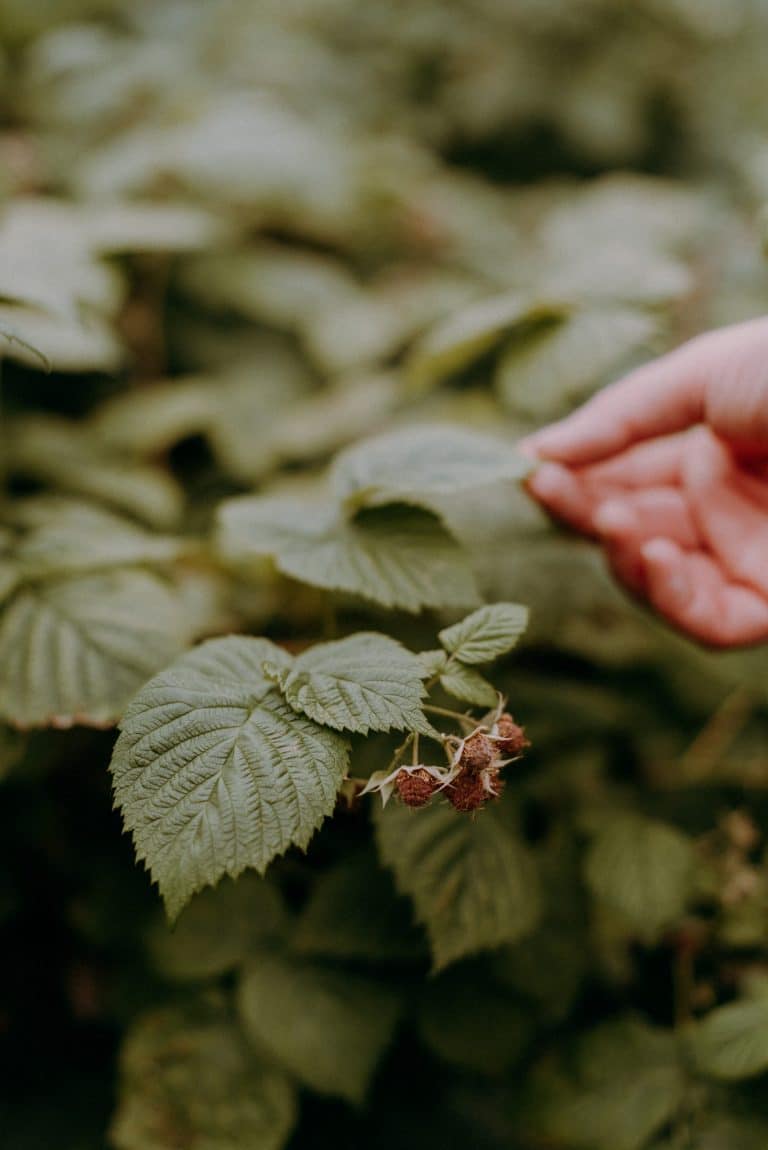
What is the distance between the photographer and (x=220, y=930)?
1193 mm

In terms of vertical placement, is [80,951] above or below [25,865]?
below

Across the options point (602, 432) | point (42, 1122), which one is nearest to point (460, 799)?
point (602, 432)

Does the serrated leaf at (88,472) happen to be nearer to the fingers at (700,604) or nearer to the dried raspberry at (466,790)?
the fingers at (700,604)

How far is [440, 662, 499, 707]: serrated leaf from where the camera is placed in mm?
744

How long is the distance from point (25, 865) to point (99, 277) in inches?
40.3

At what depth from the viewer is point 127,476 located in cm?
152

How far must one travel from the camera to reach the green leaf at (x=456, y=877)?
0.92 meters

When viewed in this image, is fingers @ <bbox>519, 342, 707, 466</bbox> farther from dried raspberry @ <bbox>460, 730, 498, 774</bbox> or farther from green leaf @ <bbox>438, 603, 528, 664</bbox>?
dried raspberry @ <bbox>460, 730, 498, 774</bbox>

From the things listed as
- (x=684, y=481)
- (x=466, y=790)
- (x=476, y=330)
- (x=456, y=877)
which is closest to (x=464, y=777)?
(x=466, y=790)

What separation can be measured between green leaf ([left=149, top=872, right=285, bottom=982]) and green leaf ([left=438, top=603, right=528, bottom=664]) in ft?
1.97

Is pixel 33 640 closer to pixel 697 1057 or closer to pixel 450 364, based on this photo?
pixel 450 364

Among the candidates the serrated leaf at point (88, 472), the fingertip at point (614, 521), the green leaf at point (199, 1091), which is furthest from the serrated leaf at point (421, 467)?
the green leaf at point (199, 1091)

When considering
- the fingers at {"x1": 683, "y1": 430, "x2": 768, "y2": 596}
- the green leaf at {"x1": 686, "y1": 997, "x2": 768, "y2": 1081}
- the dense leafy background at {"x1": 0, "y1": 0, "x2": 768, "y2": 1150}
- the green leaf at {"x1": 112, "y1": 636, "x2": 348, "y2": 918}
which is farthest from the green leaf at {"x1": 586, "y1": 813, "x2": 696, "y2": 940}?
the green leaf at {"x1": 112, "y1": 636, "x2": 348, "y2": 918}

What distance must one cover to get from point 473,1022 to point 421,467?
75 cm
